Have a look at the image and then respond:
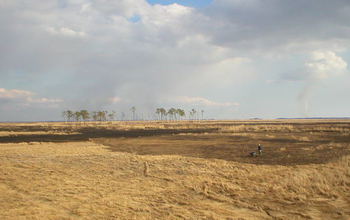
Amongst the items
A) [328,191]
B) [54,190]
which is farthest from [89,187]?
[328,191]

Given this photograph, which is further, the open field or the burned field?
the burned field

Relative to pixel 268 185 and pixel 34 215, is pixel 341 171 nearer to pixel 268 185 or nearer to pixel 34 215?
pixel 268 185

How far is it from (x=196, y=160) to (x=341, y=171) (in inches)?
398

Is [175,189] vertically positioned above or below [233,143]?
below

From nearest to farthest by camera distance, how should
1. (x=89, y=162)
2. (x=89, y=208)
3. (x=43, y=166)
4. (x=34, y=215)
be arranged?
→ (x=34, y=215) < (x=89, y=208) < (x=43, y=166) < (x=89, y=162)

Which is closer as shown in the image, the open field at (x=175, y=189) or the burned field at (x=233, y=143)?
the open field at (x=175, y=189)

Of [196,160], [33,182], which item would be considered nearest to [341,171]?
[196,160]

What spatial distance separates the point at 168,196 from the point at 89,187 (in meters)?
4.23

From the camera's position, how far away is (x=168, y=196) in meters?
12.8

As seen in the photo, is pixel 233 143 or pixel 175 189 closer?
pixel 175 189

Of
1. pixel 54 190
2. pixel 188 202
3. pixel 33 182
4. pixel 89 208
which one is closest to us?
pixel 89 208

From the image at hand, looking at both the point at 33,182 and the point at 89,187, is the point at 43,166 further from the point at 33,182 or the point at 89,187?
the point at 89,187

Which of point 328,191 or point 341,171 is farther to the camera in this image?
point 341,171

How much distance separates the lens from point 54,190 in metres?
13.1
